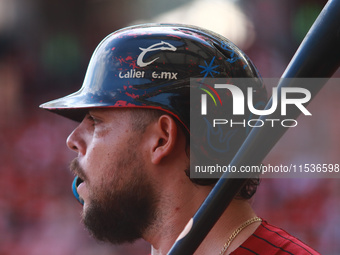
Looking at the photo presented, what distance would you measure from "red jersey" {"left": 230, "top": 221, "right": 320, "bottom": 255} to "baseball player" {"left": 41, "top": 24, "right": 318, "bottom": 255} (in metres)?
0.03

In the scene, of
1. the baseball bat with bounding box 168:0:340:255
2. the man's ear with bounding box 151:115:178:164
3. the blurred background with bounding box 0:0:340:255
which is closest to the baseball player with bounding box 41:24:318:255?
the man's ear with bounding box 151:115:178:164

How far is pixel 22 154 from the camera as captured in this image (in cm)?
752

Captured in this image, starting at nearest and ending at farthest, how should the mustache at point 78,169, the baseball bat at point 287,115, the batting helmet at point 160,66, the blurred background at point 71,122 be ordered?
the baseball bat at point 287,115 → the batting helmet at point 160,66 → the mustache at point 78,169 → the blurred background at point 71,122

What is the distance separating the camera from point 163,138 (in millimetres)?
1926

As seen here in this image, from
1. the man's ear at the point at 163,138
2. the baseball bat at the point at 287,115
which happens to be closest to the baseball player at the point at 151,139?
the man's ear at the point at 163,138

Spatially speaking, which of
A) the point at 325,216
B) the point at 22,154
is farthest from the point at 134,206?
the point at 22,154

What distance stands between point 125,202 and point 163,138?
269 millimetres

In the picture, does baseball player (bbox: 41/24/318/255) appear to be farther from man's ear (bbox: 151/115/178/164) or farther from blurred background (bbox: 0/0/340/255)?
blurred background (bbox: 0/0/340/255)

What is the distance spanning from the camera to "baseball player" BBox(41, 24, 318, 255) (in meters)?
1.89

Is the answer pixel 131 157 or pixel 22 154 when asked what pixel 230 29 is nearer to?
pixel 22 154

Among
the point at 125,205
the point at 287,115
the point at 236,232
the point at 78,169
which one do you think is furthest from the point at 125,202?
the point at 287,115

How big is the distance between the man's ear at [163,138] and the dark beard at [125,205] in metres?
0.07

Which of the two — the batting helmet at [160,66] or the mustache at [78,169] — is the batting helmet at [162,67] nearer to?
the batting helmet at [160,66]

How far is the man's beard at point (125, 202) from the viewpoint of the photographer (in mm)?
1924
